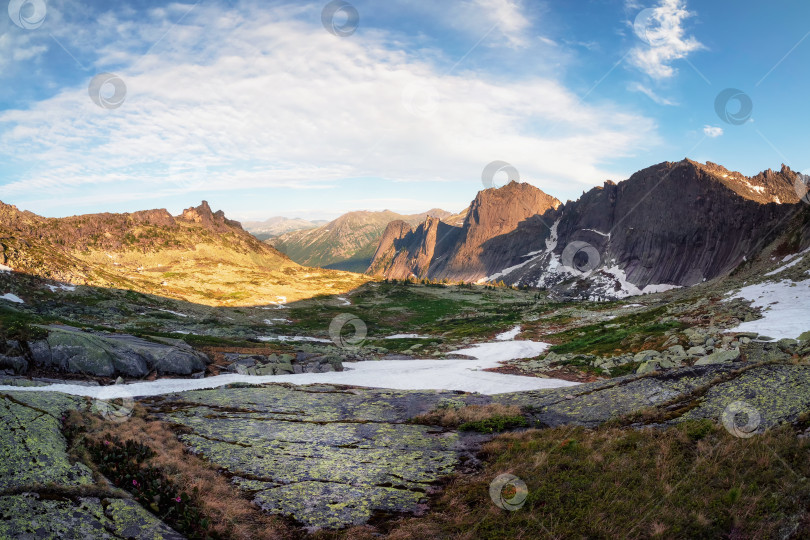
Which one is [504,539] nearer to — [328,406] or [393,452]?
[393,452]

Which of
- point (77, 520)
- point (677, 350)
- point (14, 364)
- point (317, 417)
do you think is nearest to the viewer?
point (77, 520)

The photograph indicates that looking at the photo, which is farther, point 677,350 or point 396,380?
point 396,380

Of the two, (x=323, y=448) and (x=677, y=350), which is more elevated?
(x=677, y=350)

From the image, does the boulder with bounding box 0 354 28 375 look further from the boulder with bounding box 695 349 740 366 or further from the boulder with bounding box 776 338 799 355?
the boulder with bounding box 776 338 799 355

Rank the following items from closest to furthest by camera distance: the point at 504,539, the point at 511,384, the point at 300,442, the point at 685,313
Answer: the point at 504,539 → the point at 300,442 → the point at 511,384 → the point at 685,313

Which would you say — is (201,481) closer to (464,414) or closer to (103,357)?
(464,414)

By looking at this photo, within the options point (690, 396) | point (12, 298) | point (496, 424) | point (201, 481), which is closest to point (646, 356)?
point (690, 396)

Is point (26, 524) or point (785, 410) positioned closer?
point (26, 524)

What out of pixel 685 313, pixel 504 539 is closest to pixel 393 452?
pixel 504 539

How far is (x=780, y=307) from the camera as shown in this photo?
1762 inches

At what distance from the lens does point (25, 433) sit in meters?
11.2

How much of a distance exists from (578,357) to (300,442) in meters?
38.8

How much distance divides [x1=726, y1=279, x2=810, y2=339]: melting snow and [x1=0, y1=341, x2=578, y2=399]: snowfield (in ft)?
62.1

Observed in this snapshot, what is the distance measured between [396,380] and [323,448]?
2526 cm
